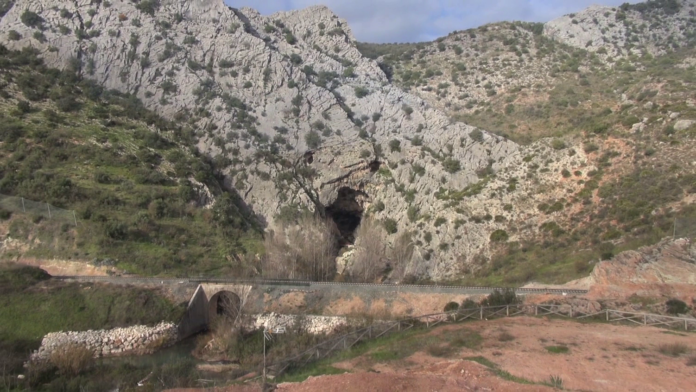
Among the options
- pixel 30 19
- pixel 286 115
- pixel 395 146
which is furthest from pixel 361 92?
pixel 30 19

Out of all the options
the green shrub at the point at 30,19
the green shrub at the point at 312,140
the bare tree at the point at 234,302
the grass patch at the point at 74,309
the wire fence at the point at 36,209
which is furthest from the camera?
the green shrub at the point at 30,19

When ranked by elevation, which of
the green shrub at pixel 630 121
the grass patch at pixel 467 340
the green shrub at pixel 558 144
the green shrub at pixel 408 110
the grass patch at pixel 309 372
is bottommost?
the grass patch at pixel 309 372

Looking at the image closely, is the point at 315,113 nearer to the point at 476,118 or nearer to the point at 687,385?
the point at 476,118

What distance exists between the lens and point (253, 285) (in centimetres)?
3850

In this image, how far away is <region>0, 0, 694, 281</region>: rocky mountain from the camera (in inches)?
1971

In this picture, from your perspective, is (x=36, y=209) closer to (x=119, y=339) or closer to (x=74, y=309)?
(x=74, y=309)

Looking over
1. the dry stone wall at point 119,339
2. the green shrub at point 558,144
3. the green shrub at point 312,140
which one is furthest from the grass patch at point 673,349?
the green shrub at point 312,140

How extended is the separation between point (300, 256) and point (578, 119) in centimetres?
3718

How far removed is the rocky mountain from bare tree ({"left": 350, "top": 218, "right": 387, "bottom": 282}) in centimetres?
328

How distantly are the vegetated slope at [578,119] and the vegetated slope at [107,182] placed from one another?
27.0 m

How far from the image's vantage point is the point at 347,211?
67.6 metres

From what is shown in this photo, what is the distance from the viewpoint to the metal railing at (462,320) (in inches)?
929

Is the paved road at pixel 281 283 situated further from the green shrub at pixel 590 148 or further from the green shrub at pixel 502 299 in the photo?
the green shrub at pixel 590 148

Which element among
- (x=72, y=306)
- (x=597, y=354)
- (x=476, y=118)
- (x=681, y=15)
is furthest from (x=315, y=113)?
(x=681, y=15)
